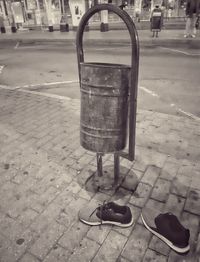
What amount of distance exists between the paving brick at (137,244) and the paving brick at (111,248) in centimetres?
5

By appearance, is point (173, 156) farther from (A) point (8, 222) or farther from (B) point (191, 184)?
(A) point (8, 222)

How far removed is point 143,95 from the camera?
17.9 feet

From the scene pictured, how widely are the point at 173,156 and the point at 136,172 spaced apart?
0.65 metres

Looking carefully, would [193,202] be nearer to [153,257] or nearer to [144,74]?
[153,257]

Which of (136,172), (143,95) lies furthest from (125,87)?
(143,95)

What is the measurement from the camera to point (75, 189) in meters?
2.65

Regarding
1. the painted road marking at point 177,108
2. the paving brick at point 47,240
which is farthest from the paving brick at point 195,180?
the painted road marking at point 177,108

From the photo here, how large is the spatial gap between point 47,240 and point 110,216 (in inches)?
23.7

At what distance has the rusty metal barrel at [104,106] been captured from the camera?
2.00 m

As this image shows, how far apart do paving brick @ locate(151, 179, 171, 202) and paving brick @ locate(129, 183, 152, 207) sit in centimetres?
7

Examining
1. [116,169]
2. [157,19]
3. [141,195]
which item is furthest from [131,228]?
[157,19]

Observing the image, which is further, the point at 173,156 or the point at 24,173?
the point at 173,156

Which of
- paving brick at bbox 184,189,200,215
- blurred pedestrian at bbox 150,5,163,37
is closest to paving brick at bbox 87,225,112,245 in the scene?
paving brick at bbox 184,189,200,215

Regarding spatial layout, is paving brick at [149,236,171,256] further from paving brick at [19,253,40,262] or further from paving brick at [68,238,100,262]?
paving brick at [19,253,40,262]
